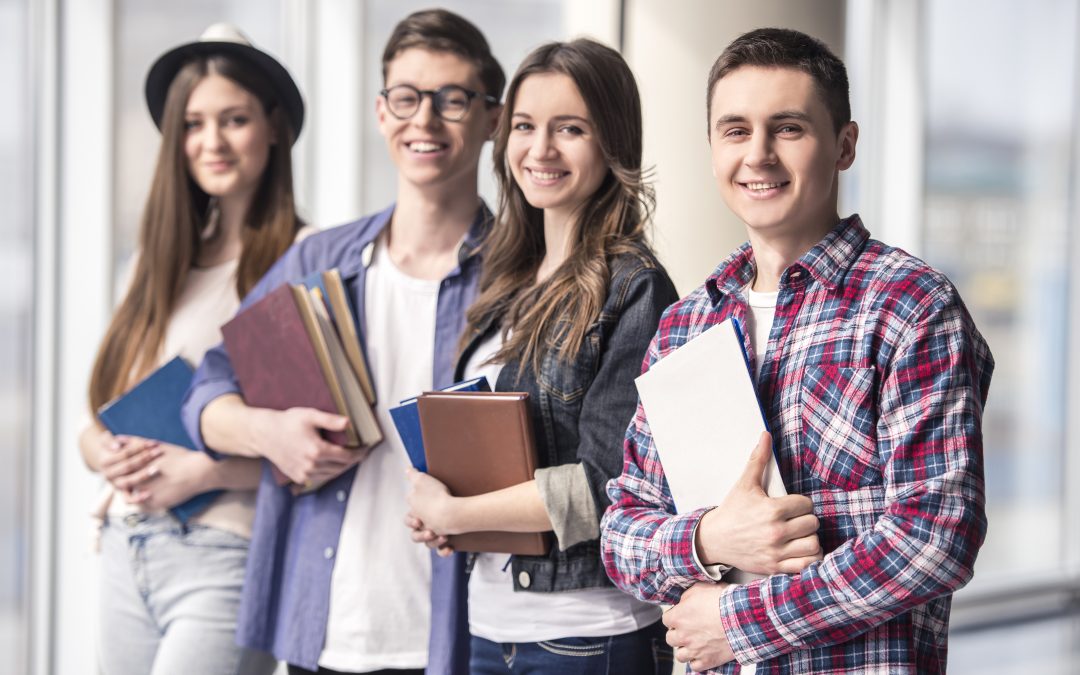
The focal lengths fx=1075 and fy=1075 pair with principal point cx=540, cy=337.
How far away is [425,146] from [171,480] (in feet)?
2.83

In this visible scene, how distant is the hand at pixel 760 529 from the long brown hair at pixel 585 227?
43 cm

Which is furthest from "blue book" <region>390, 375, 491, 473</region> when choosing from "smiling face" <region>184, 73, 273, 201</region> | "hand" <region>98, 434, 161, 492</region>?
"smiling face" <region>184, 73, 273, 201</region>

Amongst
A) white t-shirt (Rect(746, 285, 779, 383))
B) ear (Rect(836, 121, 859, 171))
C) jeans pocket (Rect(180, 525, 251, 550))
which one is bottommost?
jeans pocket (Rect(180, 525, 251, 550))

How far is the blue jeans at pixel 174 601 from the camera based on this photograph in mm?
2143

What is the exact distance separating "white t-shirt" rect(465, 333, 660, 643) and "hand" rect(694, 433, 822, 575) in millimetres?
363

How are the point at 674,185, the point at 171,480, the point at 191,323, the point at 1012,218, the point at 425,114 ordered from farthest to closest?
the point at 1012,218 → the point at 674,185 → the point at 191,323 → the point at 171,480 → the point at 425,114

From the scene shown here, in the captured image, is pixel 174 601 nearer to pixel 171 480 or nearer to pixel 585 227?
pixel 171 480

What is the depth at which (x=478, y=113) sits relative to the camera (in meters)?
2.01

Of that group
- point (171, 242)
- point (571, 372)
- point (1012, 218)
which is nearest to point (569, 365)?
point (571, 372)

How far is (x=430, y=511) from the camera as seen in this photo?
5.65ft

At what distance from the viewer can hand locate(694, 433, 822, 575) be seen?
4.09ft

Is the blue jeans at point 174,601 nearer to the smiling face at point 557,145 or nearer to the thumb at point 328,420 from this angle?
the thumb at point 328,420

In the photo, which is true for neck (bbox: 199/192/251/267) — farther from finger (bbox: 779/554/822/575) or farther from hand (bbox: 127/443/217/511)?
finger (bbox: 779/554/822/575)

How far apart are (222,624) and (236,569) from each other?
0.36 ft
